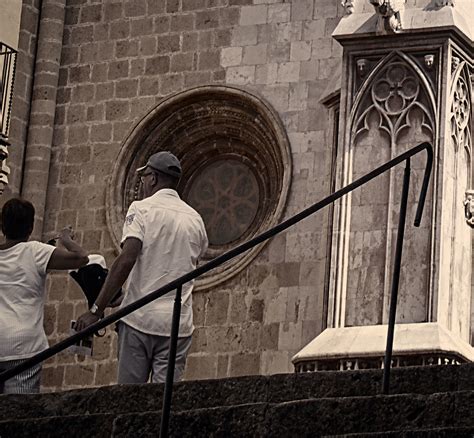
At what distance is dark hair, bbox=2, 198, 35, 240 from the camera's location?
11445 mm

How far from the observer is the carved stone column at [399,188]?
16.2 metres

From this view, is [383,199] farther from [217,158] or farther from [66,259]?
[66,259]

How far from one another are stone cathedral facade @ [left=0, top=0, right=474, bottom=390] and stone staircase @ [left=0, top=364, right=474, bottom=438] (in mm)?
5982

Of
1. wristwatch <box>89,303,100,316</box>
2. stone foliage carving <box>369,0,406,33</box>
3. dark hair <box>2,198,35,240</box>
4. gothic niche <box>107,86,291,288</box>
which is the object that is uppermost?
stone foliage carving <box>369,0,406,33</box>

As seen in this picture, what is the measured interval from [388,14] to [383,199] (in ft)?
5.03

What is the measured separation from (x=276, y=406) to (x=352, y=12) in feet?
27.9

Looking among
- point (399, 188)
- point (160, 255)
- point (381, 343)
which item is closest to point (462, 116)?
point (399, 188)

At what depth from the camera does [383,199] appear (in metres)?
16.7

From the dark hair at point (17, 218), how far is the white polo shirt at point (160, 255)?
0.55 m

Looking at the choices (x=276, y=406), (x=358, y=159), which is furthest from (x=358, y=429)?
(x=358, y=159)

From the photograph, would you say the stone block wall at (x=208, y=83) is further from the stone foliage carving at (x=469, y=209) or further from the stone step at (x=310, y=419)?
the stone step at (x=310, y=419)

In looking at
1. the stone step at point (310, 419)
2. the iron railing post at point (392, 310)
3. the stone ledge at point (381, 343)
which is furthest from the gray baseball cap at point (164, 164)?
the stone ledge at point (381, 343)

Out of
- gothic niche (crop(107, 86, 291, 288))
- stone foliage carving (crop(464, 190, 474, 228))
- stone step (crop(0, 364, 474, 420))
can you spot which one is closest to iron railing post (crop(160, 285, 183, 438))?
stone step (crop(0, 364, 474, 420))

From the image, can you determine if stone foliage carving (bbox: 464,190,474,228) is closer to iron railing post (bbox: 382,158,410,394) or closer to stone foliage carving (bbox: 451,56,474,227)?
stone foliage carving (bbox: 451,56,474,227)
